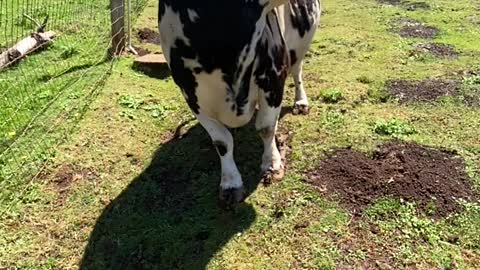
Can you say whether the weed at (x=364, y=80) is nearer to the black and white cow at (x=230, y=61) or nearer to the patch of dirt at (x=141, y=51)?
the black and white cow at (x=230, y=61)

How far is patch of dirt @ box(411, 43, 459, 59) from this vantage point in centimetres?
690

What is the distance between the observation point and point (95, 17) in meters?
8.35

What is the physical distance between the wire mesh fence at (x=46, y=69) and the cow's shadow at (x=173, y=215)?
0.89m

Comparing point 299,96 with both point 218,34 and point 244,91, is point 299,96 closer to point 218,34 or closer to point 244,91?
point 244,91

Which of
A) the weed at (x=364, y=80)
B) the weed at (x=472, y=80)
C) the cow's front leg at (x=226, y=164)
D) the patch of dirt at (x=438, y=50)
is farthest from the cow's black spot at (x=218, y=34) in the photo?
the patch of dirt at (x=438, y=50)

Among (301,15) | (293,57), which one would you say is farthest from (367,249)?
(301,15)

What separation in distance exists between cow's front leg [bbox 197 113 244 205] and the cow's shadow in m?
0.09

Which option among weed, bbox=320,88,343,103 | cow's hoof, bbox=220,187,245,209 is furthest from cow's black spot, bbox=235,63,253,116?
weed, bbox=320,88,343,103

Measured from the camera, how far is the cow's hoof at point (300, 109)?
17.7 ft

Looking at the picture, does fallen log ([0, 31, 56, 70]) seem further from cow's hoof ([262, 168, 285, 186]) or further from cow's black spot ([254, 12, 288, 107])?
cow's black spot ([254, 12, 288, 107])

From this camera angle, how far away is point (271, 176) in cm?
436

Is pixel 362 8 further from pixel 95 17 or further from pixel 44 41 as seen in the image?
pixel 44 41

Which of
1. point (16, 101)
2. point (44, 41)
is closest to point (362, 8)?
point (44, 41)

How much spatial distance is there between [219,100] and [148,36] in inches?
172
